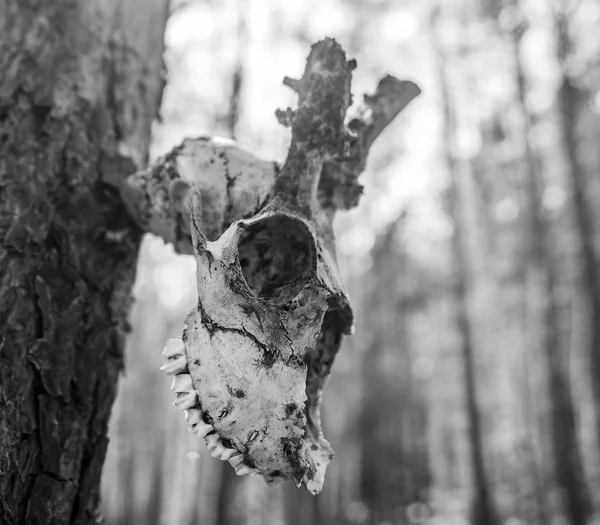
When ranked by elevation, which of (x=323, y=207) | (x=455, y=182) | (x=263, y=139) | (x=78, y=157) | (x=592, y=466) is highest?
(x=455, y=182)

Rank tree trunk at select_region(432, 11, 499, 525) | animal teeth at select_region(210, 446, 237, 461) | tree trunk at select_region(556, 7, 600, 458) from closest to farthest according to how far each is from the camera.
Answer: animal teeth at select_region(210, 446, 237, 461), tree trunk at select_region(556, 7, 600, 458), tree trunk at select_region(432, 11, 499, 525)

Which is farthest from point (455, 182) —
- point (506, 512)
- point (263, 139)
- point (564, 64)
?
point (506, 512)

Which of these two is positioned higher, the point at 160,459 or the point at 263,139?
the point at 263,139

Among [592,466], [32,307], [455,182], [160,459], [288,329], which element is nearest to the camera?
[288,329]

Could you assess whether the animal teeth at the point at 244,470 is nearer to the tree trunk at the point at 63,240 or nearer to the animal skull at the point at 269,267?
the animal skull at the point at 269,267

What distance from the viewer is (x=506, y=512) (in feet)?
55.9

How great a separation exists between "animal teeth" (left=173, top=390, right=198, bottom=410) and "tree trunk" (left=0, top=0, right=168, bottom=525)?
49 centimetres

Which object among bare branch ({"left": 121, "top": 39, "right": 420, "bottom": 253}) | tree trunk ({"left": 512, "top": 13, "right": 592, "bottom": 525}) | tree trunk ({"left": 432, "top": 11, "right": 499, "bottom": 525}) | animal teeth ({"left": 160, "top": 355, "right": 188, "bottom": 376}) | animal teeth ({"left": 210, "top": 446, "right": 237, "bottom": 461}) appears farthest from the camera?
tree trunk ({"left": 512, "top": 13, "right": 592, "bottom": 525})

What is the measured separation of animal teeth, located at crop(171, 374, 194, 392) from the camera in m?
1.35

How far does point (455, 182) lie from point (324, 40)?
38.2ft

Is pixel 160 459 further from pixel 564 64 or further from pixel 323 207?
pixel 323 207

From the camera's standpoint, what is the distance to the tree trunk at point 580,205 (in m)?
10.7

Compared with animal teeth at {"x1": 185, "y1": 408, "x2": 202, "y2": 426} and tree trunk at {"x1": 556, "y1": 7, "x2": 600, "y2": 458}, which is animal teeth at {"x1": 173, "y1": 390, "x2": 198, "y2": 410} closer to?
animal teeth at {"x1": 185, "y1": 408, "x2": 202, "y2": 426}

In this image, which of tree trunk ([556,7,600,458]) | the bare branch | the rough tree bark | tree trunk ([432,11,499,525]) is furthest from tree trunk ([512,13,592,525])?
the rough tree bark
